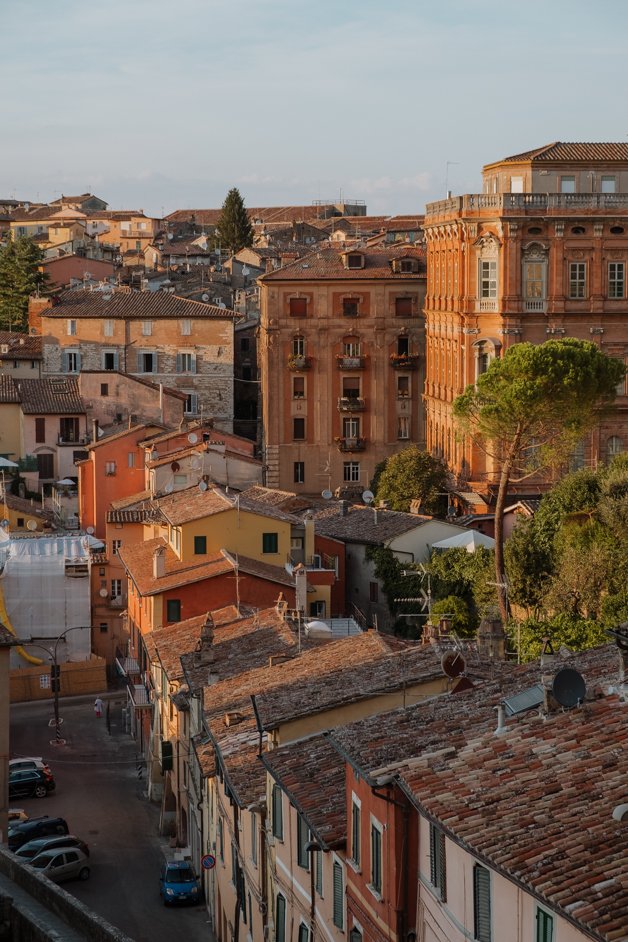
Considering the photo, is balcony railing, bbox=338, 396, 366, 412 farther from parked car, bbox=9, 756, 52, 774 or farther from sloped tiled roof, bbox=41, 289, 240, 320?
parked car, bbox=9, 756, 52, 774

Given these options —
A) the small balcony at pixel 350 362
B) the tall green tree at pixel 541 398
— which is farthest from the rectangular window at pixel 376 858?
the small balcony at pixel 350 362

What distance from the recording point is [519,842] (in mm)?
13414

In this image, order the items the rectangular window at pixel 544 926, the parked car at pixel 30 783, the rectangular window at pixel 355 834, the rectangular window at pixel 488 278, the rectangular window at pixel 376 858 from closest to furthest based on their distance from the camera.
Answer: the rectangular window at pixel 544 926
the rectangular window at pixel 376 858
the rectangular window at pixel 355 834
the parked car at pixel 30 783
the rectangular window at pixel 488 278

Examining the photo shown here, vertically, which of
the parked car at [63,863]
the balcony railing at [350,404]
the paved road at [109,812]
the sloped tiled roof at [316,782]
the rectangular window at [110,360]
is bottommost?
the paved road at [109,812]

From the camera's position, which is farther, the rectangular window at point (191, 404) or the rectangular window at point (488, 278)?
the rectangular window at point (191, 404)

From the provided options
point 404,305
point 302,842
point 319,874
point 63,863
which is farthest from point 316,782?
point 404,305

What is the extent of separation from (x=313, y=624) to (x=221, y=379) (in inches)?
1730

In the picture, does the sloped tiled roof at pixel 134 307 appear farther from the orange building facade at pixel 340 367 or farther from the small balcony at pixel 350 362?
the small balcony at pixel 350 362

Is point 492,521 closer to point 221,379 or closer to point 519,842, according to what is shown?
point 221,379

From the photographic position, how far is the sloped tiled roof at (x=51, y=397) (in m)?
68.1

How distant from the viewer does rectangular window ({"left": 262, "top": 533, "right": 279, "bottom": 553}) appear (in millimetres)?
43156

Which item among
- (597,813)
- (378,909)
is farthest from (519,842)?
(378,909)

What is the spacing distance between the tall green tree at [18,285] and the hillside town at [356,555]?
19cm

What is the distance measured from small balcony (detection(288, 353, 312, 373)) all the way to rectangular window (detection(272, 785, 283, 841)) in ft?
164
